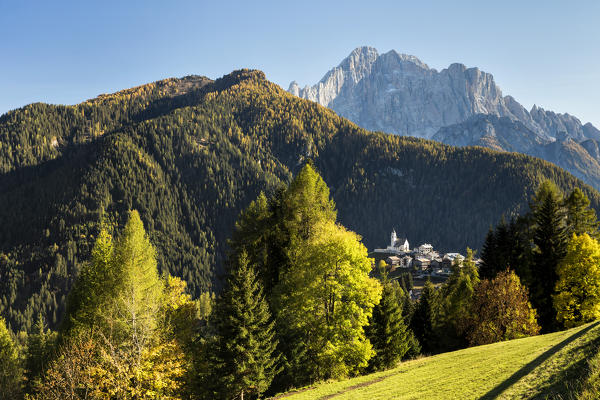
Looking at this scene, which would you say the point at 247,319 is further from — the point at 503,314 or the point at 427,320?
the point at 427,320

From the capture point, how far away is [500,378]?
51.3 ft

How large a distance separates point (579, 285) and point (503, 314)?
8.20m

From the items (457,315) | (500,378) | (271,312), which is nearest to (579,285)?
(457,315)

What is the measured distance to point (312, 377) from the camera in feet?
101

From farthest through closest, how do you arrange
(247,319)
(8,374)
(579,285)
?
(8,374)
(579,285)
(247,319)

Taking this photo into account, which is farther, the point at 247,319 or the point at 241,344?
the point at 247,319

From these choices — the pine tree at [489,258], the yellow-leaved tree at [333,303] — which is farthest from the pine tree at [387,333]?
the pine tree at [489,258]

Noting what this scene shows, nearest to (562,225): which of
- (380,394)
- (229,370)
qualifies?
(380,394)

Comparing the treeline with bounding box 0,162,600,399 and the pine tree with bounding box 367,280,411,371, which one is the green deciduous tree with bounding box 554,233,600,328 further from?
the pine tree with bounding box 367,280,411,371

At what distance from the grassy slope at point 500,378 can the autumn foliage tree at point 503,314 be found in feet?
57.1

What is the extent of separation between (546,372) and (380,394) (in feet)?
30.9

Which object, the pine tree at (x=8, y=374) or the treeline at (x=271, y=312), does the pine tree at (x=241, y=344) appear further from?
the pine tree at (x=8, y=374)

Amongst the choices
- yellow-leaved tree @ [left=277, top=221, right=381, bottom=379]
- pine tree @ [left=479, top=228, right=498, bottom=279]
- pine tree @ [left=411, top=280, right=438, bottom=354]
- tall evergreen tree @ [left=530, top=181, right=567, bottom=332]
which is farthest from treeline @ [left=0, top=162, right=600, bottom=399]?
pine tree @ [left=411, top=280, right=438, bottom=354]

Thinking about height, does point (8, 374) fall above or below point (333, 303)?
below
